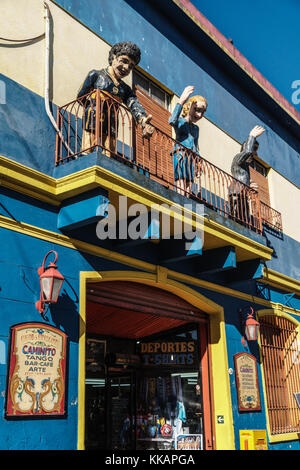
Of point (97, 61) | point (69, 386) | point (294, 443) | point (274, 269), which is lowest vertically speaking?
point (294, 443)

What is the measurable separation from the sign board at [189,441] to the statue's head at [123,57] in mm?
6384

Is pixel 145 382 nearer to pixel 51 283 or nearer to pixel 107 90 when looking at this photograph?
pixel 51 283

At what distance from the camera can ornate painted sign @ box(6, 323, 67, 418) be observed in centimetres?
568

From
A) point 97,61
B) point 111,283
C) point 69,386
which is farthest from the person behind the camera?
point 97,61

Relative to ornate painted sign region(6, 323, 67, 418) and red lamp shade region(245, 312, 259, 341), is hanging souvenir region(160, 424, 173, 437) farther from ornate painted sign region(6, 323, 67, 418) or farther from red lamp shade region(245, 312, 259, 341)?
ornate painted sign region(6, 323, 67, 418)

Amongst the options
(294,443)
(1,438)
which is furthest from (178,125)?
(294,443)

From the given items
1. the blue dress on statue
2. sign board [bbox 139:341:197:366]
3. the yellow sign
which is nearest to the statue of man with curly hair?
the blue dress on statue

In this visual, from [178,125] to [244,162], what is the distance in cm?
245

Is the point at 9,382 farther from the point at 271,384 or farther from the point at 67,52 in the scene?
the point at 271,384

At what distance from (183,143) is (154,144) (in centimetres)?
103

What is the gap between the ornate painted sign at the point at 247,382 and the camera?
952 cm

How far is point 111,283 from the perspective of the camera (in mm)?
7785

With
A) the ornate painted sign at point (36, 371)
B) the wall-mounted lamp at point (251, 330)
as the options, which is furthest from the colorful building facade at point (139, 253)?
the wall-mounted lamp at point (251, 330)

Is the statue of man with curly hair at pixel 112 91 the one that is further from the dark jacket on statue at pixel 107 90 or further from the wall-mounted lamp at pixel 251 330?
the wall-mounted lamp at pixel 251 330
